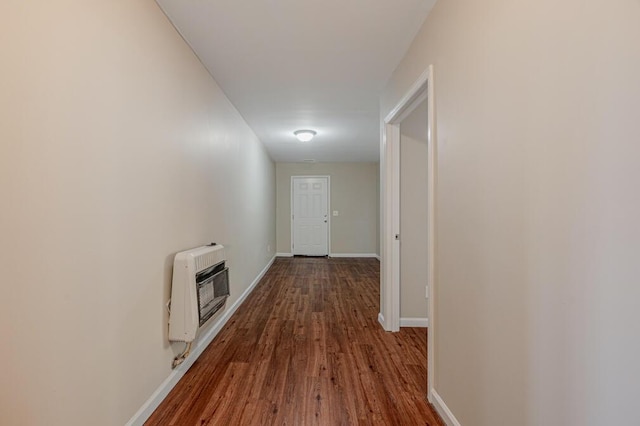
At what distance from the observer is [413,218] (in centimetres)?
303

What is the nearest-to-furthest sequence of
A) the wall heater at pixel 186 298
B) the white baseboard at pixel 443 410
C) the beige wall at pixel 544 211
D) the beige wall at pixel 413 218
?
the beige wall at pixel 544 211
the white baseboard at pixel 443 410
the wall heater at pixel 186 298
the beige wall at pixel 413 218

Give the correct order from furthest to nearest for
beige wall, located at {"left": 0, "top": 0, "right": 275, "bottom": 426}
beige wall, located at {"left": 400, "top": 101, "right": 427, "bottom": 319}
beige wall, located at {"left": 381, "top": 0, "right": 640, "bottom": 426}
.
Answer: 1. beige wall, located at {"left": 400, "top": 101, "right": 427, "bottom": 319}
2. beige wall, located at {"left": 0, "top": 0, "right": 275, "bottom": 426}
3. beige wall, located at {"left": 381, "top": 0, "right": 640, "bottom": 426}

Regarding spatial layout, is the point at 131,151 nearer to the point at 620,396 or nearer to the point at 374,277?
the point at 620,396

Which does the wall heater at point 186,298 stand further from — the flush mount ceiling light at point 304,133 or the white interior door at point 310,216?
the white interior door at point 310,216

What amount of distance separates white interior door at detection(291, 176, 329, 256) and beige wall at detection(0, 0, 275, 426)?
5376 millimetres

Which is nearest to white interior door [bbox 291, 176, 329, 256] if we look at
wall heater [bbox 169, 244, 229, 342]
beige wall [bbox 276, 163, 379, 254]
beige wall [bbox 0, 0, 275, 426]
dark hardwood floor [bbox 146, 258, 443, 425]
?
beige wall [bbox 276, 163, 379, 254]

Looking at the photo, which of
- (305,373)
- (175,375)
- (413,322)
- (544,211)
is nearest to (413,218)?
(413,322)

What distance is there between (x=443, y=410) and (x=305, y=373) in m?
0.92

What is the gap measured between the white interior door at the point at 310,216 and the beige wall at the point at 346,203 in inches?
5.0

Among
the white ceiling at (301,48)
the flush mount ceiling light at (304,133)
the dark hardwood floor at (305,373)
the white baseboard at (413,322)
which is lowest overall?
the dark hardwood floor at (305,373)

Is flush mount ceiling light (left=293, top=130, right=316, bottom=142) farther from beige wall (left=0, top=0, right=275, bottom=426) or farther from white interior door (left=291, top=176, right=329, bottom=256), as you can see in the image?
white interior door (left=291, top=176, right=329, bottom=256)

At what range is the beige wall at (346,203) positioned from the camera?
7.62 metres

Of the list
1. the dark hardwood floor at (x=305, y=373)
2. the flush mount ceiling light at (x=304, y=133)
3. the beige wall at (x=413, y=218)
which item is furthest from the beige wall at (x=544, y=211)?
the flush mount ceiling light at (x=304, y=133)

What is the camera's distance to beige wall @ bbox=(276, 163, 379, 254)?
762 centimetres
